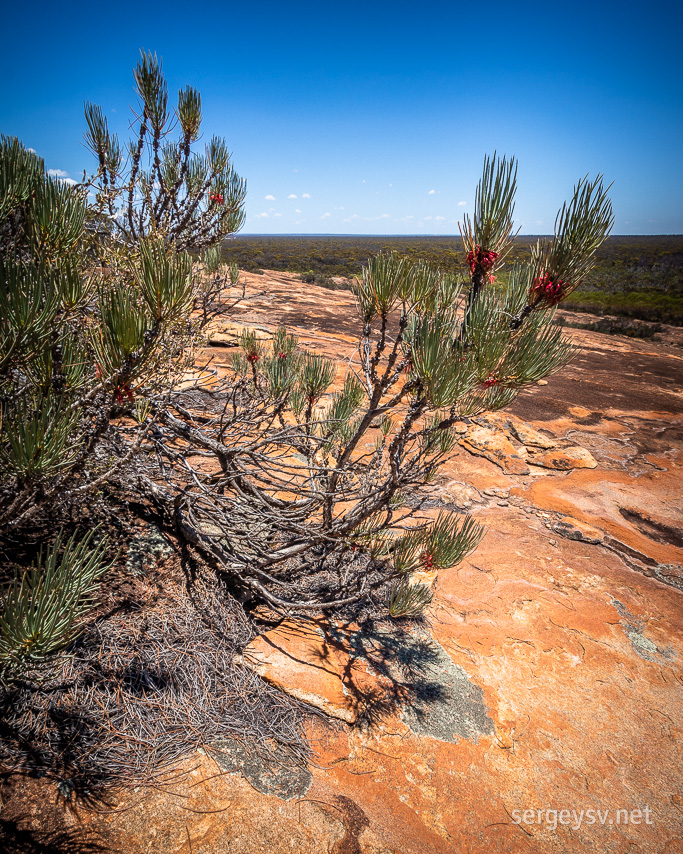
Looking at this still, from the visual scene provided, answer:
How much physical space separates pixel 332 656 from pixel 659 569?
3.50 m

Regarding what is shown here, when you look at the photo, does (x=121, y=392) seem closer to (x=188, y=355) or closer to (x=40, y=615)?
(x=40, y=615)

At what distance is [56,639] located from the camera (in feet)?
3.57

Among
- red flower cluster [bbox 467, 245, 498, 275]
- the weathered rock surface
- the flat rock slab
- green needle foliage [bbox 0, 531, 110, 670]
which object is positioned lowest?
the weathered rock surface

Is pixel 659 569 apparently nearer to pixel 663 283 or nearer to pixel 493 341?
pixel 493 341

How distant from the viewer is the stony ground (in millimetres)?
1529

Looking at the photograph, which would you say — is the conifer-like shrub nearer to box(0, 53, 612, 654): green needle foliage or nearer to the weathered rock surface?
box(0, 53, 612, 654): green needle foliage

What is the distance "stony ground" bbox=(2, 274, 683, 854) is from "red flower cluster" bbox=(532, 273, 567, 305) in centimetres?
29

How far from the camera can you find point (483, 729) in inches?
87.7

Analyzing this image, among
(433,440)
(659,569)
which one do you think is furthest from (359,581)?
(659,569)

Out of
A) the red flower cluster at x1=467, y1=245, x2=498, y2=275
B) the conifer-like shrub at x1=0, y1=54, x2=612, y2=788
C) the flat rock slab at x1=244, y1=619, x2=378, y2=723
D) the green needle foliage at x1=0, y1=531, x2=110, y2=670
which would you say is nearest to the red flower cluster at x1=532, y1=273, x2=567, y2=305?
the conifer-like shrub at x1=0, y1=54, x2=612, y2=788

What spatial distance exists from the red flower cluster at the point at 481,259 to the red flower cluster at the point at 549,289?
0.19 metres

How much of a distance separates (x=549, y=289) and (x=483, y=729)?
232 cm

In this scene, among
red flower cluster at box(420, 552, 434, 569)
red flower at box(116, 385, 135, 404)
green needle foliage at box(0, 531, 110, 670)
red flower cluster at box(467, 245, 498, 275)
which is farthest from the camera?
red flower cluster at box(420, 552, 434, 569)

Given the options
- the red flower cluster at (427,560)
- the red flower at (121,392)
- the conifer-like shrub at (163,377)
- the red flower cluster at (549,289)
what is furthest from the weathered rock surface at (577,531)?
the red flower at (121,392)
